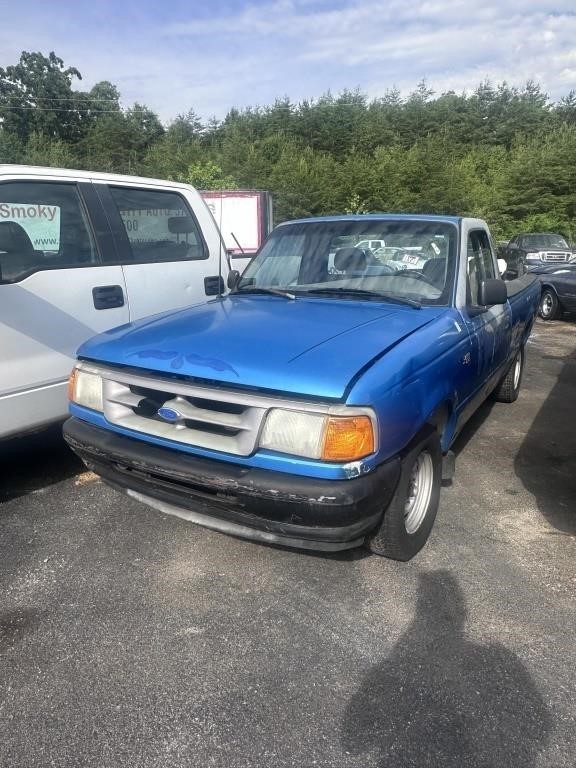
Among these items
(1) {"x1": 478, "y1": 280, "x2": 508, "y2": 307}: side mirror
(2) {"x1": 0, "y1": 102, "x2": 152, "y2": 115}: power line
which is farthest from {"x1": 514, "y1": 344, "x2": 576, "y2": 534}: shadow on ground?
(2) {"x1": 0, "y1": 102, "x2": 152, "y2": 115}: power line

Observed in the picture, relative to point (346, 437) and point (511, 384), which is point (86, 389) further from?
point (511, 384)

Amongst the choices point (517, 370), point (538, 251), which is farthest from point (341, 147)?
point (517, 370)

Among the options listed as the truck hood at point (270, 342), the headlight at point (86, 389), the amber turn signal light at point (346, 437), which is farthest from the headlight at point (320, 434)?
the headlight at point (86, 389)

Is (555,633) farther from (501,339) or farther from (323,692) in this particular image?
(501,339)

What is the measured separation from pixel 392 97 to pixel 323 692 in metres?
67.9

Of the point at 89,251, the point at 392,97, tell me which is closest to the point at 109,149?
the point at 392,97

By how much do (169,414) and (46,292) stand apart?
1.57 metres

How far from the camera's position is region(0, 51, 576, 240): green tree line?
3653 cm

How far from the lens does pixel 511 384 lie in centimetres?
603

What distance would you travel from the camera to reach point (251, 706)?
85.0 inches

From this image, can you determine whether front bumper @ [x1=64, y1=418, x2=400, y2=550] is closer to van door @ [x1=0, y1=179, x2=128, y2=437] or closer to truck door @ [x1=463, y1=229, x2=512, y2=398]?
van door @ [x1=0, y1=179, x2=128, y2=437]

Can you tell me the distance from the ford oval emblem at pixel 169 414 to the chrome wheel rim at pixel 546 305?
11.7 meters

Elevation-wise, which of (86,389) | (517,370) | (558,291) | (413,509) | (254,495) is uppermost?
(86,389)

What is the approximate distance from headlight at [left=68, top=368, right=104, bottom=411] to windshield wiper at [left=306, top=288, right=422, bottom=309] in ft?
4.87
